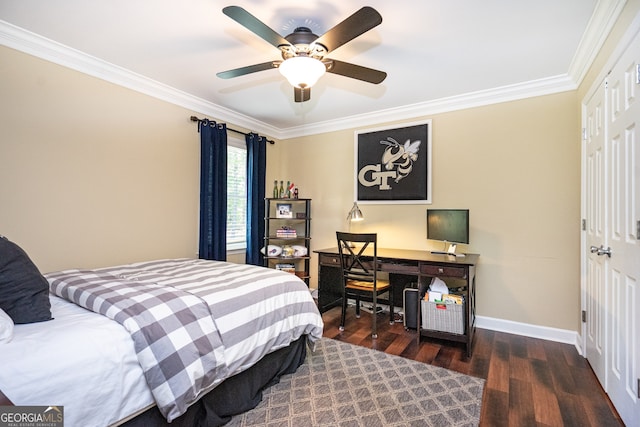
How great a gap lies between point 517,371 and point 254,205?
322cm

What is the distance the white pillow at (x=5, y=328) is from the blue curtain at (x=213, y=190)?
7.50 feet

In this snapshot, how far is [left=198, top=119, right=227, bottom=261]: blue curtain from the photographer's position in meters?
3.49

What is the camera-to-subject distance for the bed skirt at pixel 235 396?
143 centimetres

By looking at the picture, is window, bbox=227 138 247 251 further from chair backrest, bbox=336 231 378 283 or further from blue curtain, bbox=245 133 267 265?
chair backrest, bbox=336 231 378 283

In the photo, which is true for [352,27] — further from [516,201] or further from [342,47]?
[516,201]

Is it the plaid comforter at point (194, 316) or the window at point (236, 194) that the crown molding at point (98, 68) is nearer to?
the window at point (236, 194)

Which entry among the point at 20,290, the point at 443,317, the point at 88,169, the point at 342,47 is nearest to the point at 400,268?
the point at 443,317

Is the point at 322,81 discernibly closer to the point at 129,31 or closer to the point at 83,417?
the point at 129,31

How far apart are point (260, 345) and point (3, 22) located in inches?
109

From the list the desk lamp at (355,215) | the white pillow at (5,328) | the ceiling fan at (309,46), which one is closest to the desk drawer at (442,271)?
the desk lamp at (355,215)

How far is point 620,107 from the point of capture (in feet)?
5.85

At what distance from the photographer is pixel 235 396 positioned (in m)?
1.78

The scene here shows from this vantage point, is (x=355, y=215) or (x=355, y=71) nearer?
(x=355, y=71)

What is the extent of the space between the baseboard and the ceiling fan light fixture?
9.43 feet
